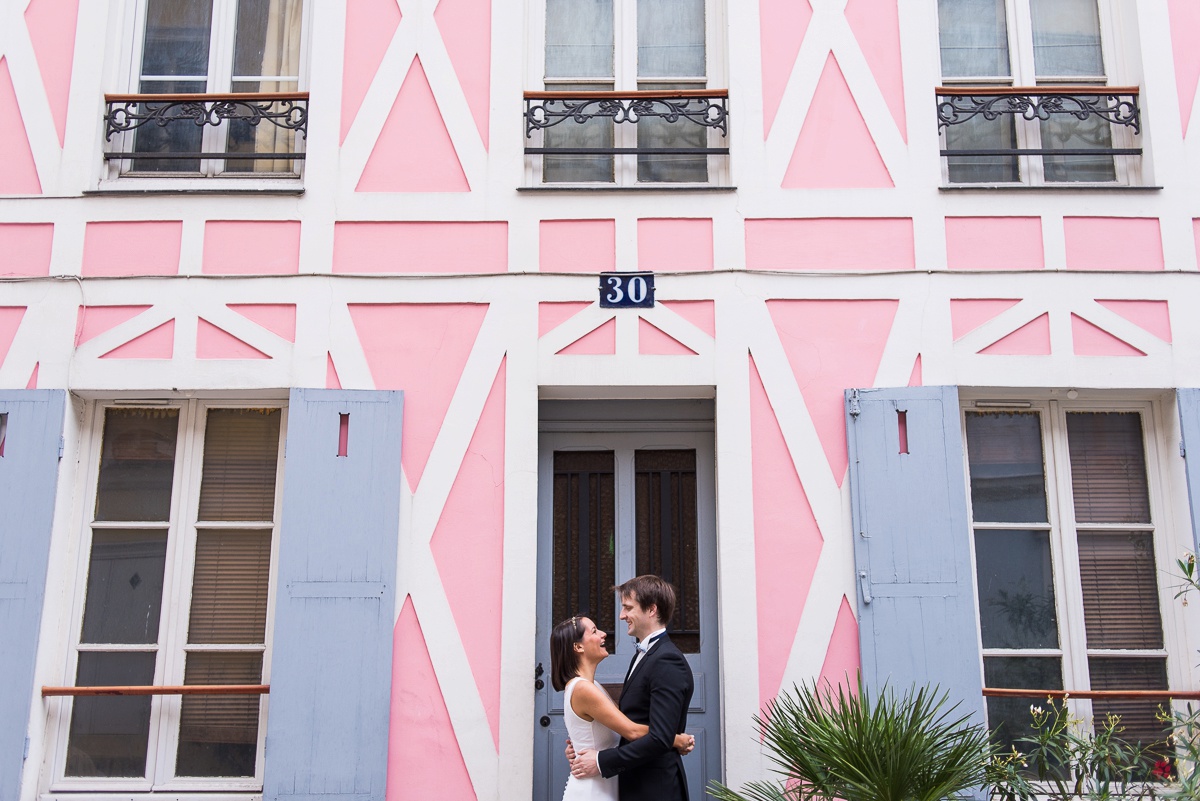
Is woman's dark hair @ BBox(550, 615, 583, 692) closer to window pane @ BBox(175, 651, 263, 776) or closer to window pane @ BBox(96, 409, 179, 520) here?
window pane @ BBox(175, 651, 263, 776)

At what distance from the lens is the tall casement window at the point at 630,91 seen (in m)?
5.23

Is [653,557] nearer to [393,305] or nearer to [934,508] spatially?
[934,508]

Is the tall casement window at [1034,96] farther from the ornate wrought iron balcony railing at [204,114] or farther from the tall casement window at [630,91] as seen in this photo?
the ornate wrought iron balcony railing at [204,114]

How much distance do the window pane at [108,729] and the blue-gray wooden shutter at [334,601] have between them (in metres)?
0.69

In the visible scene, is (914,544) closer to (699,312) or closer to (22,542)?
(699,312)

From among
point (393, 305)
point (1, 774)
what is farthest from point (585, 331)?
point (1, 774)

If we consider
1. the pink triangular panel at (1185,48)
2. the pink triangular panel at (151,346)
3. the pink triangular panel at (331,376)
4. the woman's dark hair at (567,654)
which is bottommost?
the woman's dark hair at (567,654)

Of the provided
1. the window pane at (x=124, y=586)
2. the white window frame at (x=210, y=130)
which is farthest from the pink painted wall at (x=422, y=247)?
the window pane at (x=124, y=586)

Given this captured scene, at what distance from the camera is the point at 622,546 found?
5.04 m

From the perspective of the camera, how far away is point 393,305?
4.96 meters

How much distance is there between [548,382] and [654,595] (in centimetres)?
123

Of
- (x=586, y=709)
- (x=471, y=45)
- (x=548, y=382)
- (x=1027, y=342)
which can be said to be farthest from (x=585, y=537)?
(x=471, y=45)

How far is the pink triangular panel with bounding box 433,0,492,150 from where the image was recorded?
5152mm

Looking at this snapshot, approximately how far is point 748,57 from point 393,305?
2108mm
